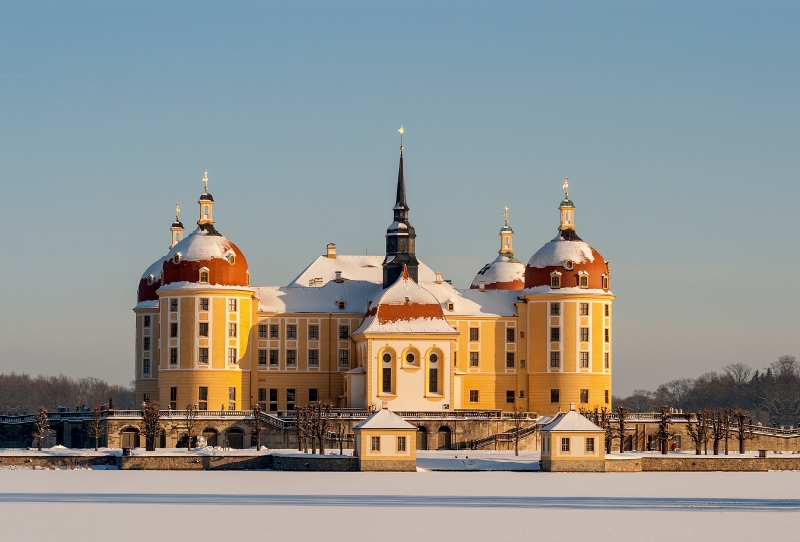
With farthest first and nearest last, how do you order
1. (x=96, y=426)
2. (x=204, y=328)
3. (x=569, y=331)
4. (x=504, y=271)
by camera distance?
(x=504, y=271) < (x=569, y=331) < (x=204, y=328) < (x=96, y=426)

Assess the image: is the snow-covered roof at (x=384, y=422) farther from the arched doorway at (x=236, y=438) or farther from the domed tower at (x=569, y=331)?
the domed tower at (x=569, y=331)

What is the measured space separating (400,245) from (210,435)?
18088 millimetres

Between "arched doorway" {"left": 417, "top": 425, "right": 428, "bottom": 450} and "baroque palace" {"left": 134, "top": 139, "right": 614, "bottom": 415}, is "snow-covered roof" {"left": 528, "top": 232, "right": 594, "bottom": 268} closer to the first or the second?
"baroque palace" {"left": 134, "top": 139, "right": 614, "bottom": 415}

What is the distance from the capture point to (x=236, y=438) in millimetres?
88938

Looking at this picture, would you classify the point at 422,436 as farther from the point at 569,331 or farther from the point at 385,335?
the point at 569,331

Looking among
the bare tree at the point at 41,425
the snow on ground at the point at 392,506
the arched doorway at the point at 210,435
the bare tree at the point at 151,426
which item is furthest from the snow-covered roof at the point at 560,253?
the bare tree at the point at 41,425

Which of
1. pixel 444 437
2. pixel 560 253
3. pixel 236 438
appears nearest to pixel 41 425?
pixel 236 438

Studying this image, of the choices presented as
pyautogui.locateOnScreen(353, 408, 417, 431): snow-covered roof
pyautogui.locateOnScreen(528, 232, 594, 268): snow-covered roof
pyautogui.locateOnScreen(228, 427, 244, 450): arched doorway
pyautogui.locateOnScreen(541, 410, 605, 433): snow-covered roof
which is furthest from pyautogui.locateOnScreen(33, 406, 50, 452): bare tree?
pyautogui.locateOnScreen(528, 232, 594, 268): snow-covered roof

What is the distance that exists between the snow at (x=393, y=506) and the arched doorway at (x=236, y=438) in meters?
16.4

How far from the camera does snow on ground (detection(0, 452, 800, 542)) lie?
44312 millimetres

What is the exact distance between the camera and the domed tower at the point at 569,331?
95.7 metres

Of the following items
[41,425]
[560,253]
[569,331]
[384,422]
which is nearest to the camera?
[384,422]

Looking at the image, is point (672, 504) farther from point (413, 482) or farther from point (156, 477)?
point (156, 477)

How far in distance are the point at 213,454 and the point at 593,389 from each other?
26.8 m
